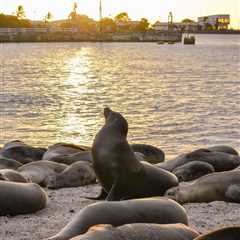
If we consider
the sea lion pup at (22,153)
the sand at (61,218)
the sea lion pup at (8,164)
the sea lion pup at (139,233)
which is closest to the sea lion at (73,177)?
the sand at (61,218)

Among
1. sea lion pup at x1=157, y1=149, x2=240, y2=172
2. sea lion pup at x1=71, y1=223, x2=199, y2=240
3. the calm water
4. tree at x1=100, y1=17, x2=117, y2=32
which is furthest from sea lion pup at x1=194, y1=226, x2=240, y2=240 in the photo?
tree at x1=100, y1=17, x2=117, y2=32

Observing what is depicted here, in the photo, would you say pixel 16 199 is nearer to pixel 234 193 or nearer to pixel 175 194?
pixel 175 194

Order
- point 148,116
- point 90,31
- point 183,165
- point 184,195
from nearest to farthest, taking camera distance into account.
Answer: point 184,195 < point 183,165 < point 148,116 < point 90,31

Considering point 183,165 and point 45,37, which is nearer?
point 183,165

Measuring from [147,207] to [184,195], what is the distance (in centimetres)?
223

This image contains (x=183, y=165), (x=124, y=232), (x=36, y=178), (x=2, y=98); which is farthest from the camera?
(x=2, y=98)

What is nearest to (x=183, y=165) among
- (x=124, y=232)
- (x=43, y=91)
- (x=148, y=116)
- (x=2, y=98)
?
(x=124, y=232)

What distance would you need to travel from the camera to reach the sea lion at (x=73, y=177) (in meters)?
9.30

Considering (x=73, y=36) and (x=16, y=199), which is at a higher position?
(x=16, y=199)

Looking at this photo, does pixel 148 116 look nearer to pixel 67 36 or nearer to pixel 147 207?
pixel 147 207

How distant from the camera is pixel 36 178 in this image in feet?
31.2

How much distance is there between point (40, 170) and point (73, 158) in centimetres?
128

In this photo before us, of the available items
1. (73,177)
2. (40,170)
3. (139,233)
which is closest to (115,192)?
(73,177)

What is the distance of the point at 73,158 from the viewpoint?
10.9 meters
